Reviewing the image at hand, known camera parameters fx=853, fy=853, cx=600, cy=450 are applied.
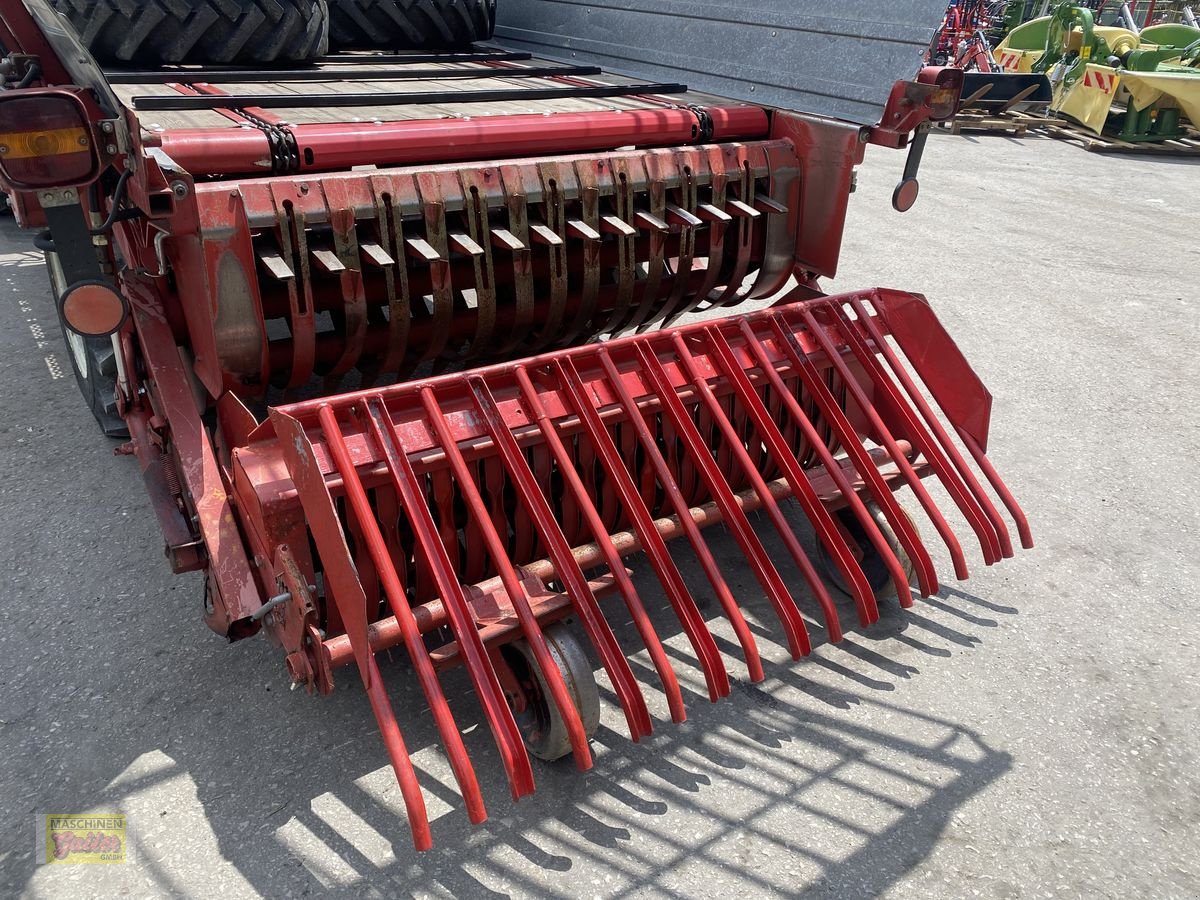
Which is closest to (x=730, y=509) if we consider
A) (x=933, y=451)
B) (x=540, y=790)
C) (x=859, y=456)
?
(x=859, y=456)

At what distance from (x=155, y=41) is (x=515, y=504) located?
8.61ft

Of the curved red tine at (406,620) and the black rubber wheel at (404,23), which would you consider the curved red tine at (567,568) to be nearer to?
the curved red tine at (406,620)

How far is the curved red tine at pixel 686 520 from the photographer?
215cm

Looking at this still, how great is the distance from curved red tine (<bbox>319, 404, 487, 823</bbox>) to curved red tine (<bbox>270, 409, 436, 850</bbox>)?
0.07 feet

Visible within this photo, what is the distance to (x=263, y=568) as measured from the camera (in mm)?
2072

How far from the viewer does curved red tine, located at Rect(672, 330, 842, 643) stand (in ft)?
7.39

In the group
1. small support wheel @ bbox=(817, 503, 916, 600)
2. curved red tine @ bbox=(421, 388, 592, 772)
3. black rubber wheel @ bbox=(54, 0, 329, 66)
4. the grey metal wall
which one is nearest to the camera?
curved red tine @ bbox=(421, 388, 592, 772)

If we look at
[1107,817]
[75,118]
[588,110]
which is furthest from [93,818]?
[588,110]

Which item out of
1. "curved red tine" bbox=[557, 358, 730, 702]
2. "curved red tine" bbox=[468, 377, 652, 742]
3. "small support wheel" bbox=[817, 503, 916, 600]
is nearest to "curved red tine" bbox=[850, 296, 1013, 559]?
"small support wheel" bbox=[817, 503, 916, 600]

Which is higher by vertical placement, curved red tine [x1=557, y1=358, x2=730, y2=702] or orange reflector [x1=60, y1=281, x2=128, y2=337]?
orange reflector [x1=60, y1=281, x2=128, y2=337]

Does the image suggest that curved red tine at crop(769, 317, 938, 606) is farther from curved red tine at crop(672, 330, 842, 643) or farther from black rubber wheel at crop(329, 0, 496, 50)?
black rubber wheel at crop(329, 0, 496, 50)

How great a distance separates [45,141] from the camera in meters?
1.80

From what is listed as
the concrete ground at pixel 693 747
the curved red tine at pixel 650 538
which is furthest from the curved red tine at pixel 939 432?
the curved red tine at pixel 650 538

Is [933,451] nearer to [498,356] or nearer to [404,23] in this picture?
[498,356]
